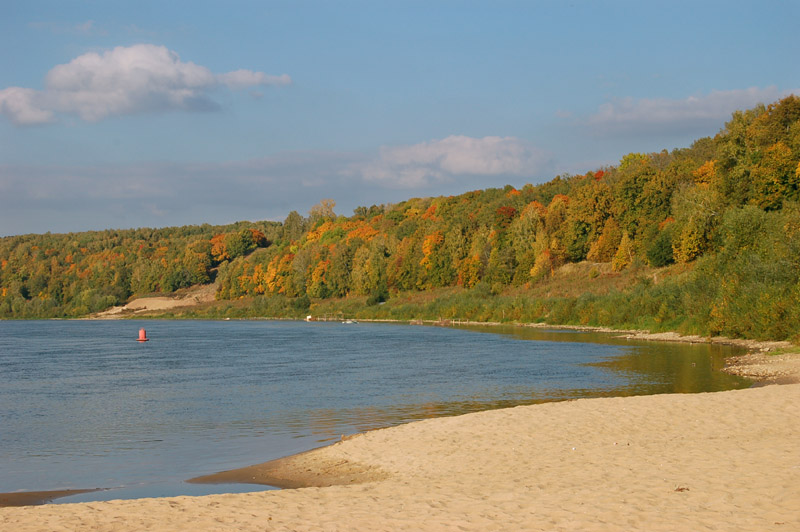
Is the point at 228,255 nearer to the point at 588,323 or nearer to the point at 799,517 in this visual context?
the point at 588,323

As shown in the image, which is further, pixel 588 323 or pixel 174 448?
pixel 588 323

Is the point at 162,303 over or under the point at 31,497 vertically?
over

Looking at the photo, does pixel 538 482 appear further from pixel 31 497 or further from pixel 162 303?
pixel 162 303

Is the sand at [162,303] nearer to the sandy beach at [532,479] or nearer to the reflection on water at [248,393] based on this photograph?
the reflection on water at [248,393]

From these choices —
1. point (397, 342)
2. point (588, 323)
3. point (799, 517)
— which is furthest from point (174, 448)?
point (588, 323)

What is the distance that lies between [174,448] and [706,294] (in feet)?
131

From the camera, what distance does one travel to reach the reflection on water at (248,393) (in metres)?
16.8

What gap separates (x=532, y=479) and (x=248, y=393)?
18017mm

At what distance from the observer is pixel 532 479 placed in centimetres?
1252

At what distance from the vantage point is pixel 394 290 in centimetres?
11731

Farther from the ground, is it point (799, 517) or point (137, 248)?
point (137, 248)

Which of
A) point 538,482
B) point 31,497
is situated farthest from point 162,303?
point 538,482

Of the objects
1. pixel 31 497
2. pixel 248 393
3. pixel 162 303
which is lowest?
pixel 248 393

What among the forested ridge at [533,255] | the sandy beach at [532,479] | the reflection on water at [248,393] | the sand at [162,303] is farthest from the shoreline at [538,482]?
the sand at [162,303]
